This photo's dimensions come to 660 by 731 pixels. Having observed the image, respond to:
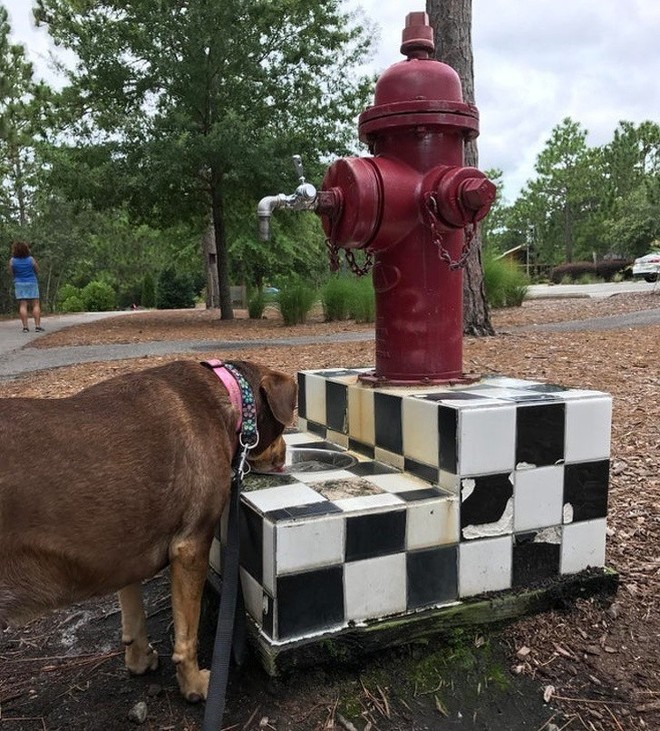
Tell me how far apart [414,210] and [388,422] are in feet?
2.39

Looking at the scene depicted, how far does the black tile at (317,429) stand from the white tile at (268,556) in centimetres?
102

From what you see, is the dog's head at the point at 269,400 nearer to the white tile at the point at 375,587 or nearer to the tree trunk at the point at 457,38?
the white tile at the point at 375,587

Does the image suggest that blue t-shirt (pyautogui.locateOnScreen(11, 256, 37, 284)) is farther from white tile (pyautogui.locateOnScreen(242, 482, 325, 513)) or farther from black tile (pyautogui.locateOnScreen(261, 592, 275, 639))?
black tile (pyautogui.locateOnScreen(261, 592, 275, 639))

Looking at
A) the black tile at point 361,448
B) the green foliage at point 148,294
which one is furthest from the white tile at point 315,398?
the green foliage at point 148,294

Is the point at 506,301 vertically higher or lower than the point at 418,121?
lower

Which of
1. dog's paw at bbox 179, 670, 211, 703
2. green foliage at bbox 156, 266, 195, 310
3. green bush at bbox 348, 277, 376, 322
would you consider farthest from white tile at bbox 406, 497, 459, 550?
green foliage at bbox 156, 266, 195, 310

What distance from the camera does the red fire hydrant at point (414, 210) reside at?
7.77 ft

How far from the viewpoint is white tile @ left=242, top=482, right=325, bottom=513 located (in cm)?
199

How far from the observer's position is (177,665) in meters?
1.94

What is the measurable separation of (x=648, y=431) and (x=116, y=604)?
118 inches

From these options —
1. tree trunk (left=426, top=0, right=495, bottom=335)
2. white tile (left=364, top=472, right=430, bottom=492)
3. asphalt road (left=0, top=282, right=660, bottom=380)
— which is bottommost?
asphalt road (left=0, top=282, right=660, bottom=380)

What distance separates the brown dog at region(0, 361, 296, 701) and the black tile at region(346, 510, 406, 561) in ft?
1.21

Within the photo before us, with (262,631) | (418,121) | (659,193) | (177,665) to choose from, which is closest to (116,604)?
(177,665)

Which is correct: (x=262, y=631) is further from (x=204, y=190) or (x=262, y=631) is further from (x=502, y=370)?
(x=204, y=190)
